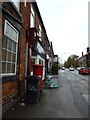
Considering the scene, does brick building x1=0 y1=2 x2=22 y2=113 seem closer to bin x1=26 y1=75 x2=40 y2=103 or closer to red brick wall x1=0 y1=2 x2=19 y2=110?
red brick wall x1=0 y1=2 x2=19 y2=110

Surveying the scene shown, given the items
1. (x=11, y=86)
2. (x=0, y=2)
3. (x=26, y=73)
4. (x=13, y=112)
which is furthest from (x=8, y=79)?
(x=26, y=73)

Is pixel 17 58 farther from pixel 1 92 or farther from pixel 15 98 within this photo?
pixel 1 92

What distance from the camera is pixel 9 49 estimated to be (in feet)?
25.3

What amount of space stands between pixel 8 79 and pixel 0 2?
2.82 m

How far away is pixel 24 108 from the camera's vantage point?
7418 mm

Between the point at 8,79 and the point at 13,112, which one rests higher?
the point at 8,79

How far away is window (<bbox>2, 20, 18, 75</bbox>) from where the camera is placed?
7.07 metres

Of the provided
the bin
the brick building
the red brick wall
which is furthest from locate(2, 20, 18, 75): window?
the bin

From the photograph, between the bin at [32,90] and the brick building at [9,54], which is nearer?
the brick building at [9,54]

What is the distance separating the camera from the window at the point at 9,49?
7067mm

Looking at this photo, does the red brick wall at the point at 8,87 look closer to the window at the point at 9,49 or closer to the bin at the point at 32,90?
the window at the point at 9,49

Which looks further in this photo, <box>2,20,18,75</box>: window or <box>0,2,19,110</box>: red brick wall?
<box>2,20,18,75</box>: window

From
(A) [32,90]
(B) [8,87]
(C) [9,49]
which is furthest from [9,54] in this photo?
(A) [32,90]

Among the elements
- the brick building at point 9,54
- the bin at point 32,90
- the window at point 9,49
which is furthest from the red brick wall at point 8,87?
the bin at point 32,90
